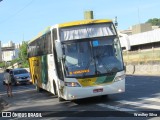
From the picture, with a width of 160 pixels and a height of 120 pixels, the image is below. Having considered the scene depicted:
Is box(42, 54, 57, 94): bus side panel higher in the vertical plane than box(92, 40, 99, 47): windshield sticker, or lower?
lower

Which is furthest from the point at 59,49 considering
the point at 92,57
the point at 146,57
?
the point at 146,57

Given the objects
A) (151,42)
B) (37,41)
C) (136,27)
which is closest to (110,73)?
(37,41)

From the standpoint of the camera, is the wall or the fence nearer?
the wall

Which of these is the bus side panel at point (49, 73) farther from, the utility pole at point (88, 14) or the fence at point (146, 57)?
the utility pole at point (88, 14)

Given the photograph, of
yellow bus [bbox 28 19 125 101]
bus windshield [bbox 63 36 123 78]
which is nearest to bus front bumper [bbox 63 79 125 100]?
yellow bus [bbox 28 19 125 101]

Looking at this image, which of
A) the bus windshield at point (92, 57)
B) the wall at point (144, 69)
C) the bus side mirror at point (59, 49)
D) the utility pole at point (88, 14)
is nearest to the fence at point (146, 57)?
the wall at point (144, 69)

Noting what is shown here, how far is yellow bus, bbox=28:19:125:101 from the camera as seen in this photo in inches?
645

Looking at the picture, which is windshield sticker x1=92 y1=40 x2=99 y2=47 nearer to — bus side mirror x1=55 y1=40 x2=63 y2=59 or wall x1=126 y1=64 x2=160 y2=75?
bus side mirror x1=55 y1=40 x2=63 y2=59

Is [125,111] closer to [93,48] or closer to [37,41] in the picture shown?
[93,48]

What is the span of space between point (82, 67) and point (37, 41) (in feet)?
28.4

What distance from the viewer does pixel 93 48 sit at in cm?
1673

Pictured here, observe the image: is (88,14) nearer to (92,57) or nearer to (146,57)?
(146,57)

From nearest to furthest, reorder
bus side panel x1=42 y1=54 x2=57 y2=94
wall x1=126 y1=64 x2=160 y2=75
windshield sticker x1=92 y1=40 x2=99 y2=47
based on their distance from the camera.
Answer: windshield sticker x1=92 y1=40 x2=99 y2=47 < bus side panel x1=42 y1=54 x2=57 y2=94 < wall x1=126 y1=64 x2=160 y2=75

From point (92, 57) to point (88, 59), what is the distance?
6.9 inches
